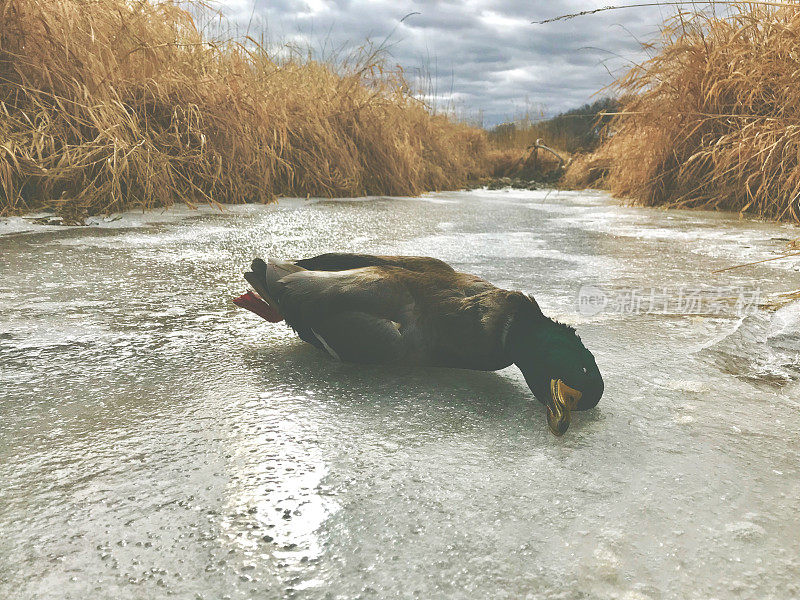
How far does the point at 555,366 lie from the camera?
1188mm

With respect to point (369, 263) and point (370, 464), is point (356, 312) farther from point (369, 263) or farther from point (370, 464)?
point (370, 464)

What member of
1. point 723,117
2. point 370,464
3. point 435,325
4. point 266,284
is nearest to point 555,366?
point 435,325

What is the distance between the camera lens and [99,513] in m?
0.85

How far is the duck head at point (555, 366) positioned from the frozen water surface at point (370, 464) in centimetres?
5

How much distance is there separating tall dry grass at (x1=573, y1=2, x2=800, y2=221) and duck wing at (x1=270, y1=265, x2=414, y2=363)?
338 centimetres

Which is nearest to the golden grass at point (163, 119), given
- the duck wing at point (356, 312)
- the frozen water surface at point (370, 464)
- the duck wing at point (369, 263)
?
the frozen water surface at point (370, 464)

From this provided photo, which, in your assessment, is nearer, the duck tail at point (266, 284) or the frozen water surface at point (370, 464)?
the frozen water surface at point (370, 464)

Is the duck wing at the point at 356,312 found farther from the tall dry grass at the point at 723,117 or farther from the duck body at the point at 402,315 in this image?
the tall dry grass at the point at 723,117

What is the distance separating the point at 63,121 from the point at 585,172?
745 cm

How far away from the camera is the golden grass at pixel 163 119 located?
12.5 feet

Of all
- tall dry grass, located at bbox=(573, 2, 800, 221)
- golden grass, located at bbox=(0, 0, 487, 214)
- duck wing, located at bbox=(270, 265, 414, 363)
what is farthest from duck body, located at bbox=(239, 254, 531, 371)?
tall dry grass, located at bbox=(573, 2, 800, 221)

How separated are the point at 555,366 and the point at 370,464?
0.39 m

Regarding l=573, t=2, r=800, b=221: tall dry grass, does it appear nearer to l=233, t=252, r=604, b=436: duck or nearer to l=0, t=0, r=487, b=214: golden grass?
l=0, t=0, r=487, b=214: golden grass

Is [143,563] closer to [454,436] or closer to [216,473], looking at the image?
[216,473]
